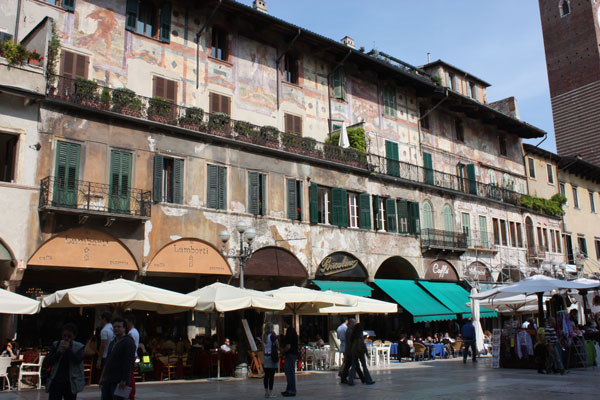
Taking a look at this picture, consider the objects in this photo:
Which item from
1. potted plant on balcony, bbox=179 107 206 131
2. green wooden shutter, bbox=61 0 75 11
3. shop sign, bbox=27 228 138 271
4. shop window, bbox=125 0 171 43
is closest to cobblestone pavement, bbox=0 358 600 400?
shop sign, bbox=27 228 138 271

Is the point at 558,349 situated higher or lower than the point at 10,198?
lower

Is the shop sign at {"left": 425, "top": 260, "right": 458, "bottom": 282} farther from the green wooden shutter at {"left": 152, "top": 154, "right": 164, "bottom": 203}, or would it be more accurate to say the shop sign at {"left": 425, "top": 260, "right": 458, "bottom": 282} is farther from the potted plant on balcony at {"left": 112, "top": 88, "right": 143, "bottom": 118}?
the potted plant on balcony at {"left": 112, "top": 88, "right": 143, "bottom": 118}

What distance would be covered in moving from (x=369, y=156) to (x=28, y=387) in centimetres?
1739

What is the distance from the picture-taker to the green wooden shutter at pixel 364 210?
82.3 ft

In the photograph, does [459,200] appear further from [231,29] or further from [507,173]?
[231,29]

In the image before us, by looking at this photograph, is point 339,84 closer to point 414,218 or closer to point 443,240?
point 414,218

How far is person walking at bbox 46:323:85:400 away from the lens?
7.35 metres

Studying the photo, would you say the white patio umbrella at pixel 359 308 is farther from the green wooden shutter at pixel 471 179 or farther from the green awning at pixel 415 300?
the green wooden shutter at pixel 471 179

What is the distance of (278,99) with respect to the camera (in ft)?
77.5

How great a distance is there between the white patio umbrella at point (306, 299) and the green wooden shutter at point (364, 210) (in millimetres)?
7112

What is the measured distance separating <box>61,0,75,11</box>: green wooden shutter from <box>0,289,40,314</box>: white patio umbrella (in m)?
9.81

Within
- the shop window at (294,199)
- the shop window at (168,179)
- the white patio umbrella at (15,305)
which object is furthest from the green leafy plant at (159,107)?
the white patio umbrella at (15,305)

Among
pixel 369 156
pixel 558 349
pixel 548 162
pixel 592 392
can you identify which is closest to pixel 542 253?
pixel 548 162

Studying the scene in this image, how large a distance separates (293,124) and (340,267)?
6314 millimetres
